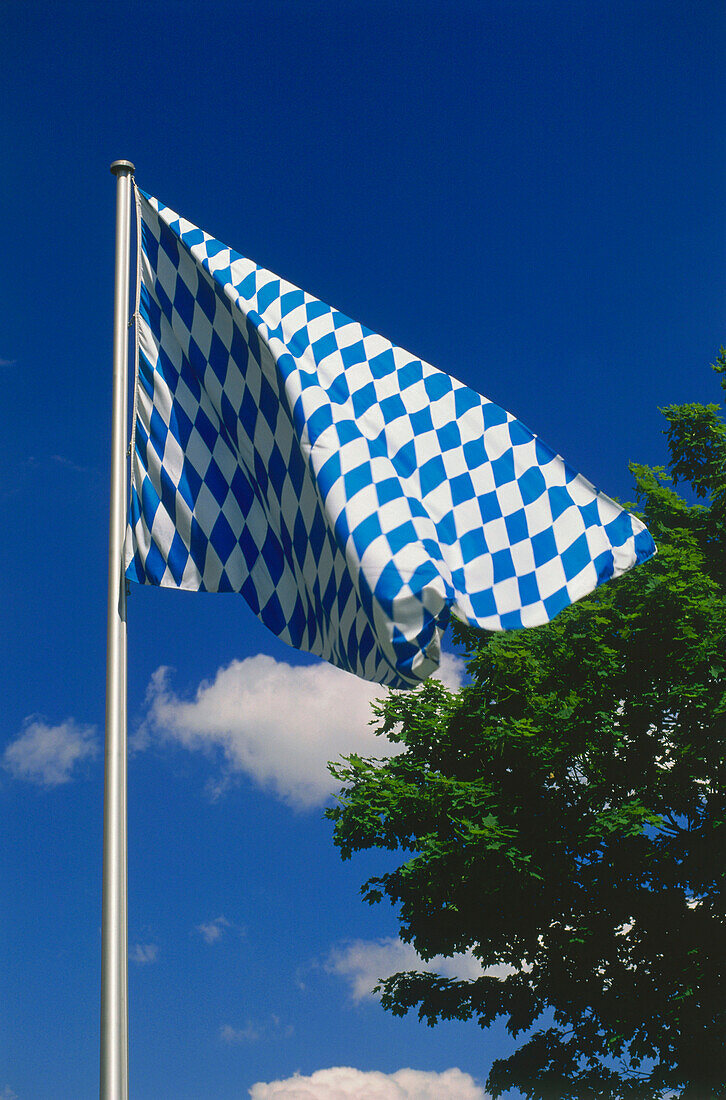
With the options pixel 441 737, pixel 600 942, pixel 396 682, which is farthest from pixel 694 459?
pixel 396 682

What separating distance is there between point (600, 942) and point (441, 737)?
497 cm

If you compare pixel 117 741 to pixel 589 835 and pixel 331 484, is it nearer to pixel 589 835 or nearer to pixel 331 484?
pixel 331 484

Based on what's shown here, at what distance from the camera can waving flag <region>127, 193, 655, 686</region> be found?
4910 millimetres

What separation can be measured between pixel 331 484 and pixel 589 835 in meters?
14.4

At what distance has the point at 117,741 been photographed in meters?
5.37

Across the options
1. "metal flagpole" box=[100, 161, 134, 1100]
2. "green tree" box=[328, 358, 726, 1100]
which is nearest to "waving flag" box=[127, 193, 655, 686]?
"metal flagpole" box=[100, 161, 134, 1100]

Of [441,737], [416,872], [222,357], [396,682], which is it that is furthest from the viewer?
[441,737]

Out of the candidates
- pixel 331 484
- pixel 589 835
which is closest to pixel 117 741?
pixel 331 484

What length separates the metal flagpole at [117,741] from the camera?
15.8 ft

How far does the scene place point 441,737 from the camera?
20.9 m

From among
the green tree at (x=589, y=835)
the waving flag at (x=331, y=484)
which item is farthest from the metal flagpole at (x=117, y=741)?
the green tree at (x=589, y=835)

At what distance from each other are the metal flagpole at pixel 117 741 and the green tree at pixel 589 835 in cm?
1333

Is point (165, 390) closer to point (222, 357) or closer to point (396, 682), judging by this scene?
point (222, 357)

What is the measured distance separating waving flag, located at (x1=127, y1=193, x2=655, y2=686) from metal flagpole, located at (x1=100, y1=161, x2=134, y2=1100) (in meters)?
0.30
